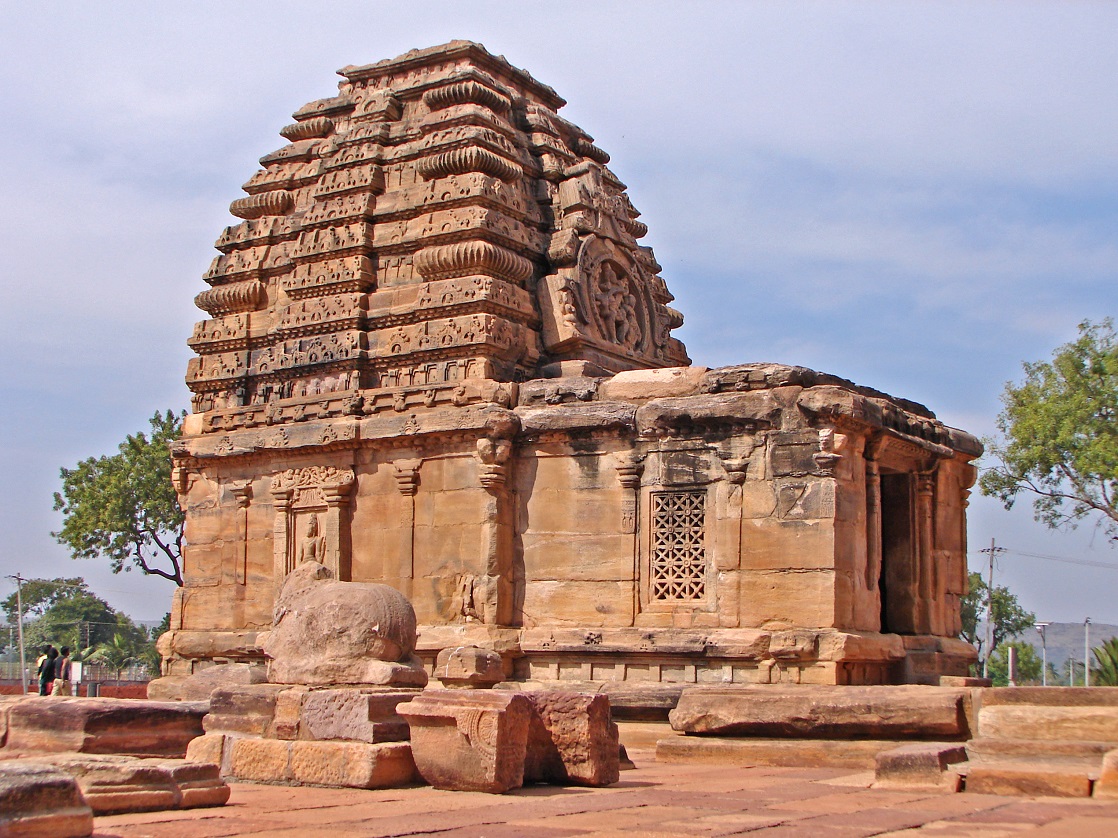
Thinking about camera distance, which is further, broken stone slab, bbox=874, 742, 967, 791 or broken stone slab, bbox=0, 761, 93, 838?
broken stone slab, bbox=874, 742, 967, 791

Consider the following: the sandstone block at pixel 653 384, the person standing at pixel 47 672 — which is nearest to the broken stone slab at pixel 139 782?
the sandstone block at pixel 653 384

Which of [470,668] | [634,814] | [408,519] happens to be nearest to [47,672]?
[408,519]

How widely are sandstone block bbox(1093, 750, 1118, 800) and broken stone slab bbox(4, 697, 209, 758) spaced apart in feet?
19.1

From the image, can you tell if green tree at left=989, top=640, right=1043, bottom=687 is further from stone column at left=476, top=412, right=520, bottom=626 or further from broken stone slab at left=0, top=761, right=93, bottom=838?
broken stone slab at left=0, top=761, right=93, bottom=838

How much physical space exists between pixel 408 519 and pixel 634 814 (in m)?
7.85

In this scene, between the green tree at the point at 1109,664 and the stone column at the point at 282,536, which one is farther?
the green tree at the point at 1109,664

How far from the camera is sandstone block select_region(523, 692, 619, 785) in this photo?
349 inches

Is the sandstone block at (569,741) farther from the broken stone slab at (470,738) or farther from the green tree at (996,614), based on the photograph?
the green tree at (996,614)

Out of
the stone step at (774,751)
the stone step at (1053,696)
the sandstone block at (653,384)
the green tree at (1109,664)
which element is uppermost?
the sandstone block at (653,384)

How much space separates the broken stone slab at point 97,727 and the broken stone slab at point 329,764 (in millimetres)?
587

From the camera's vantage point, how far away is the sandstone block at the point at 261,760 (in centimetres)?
909

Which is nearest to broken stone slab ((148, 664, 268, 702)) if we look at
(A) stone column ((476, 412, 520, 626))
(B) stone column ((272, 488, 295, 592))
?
(B) stone column ((272, 488, 295, 592))

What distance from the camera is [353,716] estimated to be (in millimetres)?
9094

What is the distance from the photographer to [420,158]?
16438 mm
